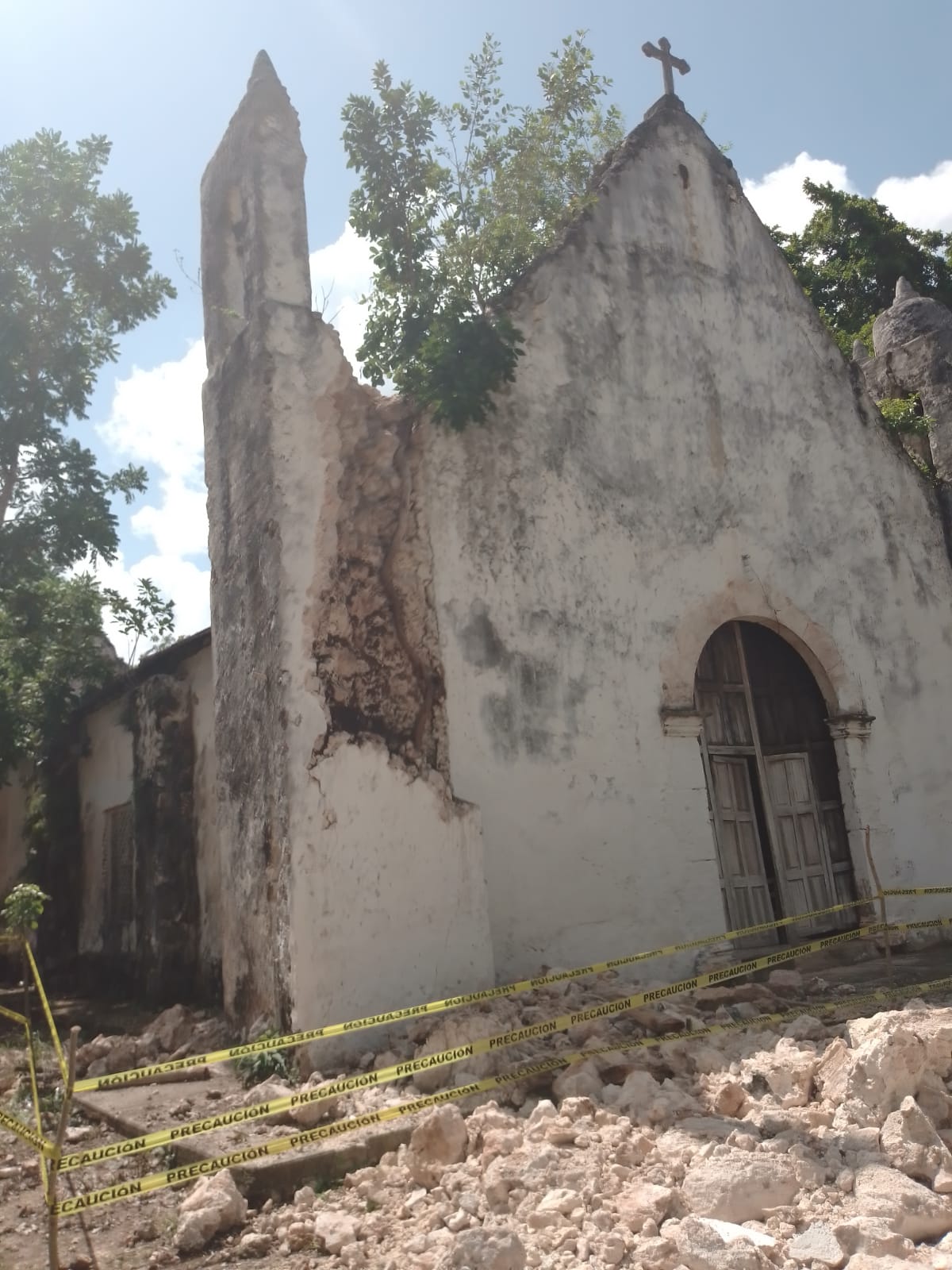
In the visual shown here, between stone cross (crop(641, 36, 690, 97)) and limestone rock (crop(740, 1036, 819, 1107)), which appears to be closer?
limestone rock (crop(740, 1036, 819, 1107))

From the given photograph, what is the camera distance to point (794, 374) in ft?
30.6

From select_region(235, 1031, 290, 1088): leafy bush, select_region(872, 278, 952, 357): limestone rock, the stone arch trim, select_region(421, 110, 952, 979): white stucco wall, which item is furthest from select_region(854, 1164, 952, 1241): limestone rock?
select_region(872, 278, 952, 357): limestone rock

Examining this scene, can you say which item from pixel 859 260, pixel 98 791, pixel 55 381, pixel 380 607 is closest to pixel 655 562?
pixel 380 607

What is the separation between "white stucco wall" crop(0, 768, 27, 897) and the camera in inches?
493

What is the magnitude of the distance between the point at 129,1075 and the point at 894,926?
15.6ft

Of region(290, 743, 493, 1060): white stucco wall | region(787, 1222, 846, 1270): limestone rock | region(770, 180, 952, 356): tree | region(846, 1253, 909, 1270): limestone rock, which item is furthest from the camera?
region(770, 180, 952, 356): tree

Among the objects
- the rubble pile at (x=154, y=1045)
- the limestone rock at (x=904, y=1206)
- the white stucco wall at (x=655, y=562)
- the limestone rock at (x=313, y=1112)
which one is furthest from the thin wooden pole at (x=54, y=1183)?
the white stucco wall at (x=655, y=562)

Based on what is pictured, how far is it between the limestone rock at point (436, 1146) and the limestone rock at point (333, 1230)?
32 centimetres

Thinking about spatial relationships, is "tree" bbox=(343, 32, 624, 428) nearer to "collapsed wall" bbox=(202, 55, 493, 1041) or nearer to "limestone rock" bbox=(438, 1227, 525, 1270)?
"collapsed wall" bbox=(202, 55, 493, 1041)

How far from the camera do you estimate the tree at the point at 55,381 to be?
1227 centimetres

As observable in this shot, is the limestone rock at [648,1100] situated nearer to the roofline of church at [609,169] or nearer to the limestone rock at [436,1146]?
the limestone rock at [436,1146]

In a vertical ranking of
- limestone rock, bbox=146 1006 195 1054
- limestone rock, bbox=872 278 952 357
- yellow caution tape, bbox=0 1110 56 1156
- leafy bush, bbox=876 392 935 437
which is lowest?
yellow caution tape, bbox=0 1110 56 1156

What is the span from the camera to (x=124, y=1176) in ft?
15.0

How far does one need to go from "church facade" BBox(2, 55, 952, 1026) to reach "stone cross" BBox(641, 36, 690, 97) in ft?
0.80
